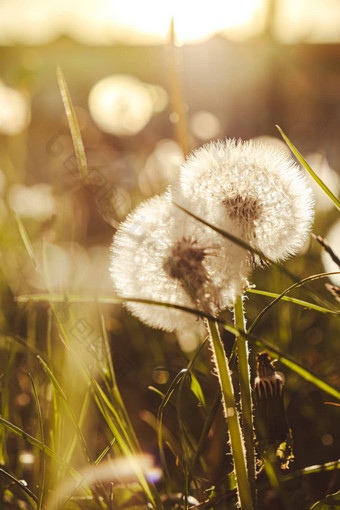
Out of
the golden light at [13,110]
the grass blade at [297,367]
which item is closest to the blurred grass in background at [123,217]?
the golden light at [13,110]

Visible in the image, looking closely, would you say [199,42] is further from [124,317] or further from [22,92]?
[124,317]

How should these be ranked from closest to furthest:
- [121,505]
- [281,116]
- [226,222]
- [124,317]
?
[226,222], [121,505], [124,317], [281,116]

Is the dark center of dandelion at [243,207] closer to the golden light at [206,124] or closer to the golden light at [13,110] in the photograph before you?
the golden light at [13,110]

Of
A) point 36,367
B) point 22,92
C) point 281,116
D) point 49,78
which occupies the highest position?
point 49,78

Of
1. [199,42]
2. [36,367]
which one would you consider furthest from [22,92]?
[199,42]

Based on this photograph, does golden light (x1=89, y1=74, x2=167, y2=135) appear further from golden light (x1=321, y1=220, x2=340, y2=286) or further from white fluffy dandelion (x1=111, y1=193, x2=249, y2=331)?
white fluffy dandelion (x1=111, y1=193, x2=249, y2=331)

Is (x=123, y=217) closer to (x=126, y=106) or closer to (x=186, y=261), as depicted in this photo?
(x=126, y=106)
